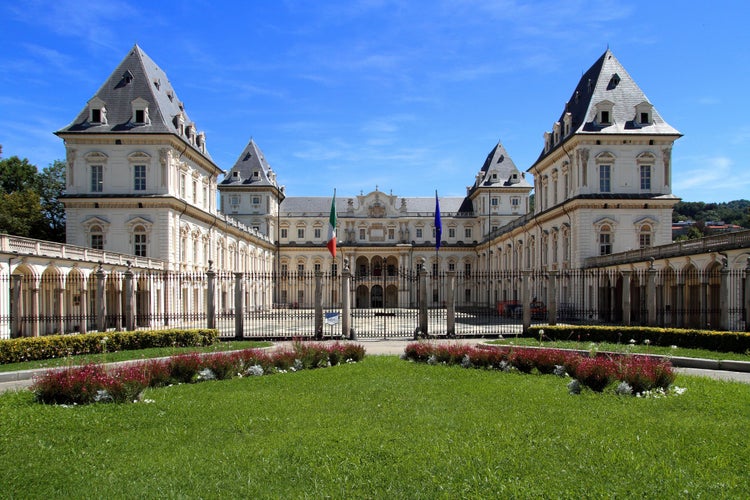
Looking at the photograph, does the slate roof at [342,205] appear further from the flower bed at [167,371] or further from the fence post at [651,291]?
the flower bed at [167,371]

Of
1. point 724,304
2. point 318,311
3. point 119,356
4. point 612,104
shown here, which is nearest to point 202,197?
point 318,311

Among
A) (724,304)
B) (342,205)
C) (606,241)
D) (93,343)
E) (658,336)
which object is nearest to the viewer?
(93,343)

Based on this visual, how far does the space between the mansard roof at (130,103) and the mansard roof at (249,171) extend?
1320 inches

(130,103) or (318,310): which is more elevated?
(130,103)

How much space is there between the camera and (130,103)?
42.0m

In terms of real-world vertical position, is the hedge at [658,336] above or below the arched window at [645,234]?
below

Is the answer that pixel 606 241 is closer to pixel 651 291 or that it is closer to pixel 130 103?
pixel 651 291

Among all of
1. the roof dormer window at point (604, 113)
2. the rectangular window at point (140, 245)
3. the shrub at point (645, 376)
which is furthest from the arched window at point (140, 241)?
the shrub at point (645, 376)

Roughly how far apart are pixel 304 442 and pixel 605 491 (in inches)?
173

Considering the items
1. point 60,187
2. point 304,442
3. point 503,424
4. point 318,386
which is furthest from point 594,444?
point 60,187

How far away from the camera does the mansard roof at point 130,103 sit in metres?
41.1

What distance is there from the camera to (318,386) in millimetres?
14328

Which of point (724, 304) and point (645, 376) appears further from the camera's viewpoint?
point (724, 304)

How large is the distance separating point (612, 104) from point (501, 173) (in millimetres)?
38969
